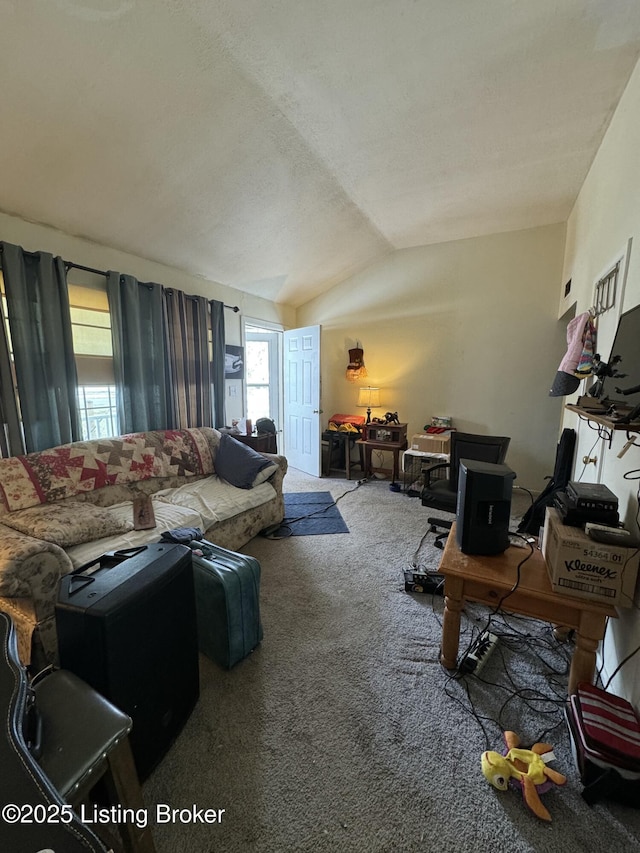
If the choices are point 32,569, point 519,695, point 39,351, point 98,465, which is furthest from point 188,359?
point 519,695

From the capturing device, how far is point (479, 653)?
1.65m

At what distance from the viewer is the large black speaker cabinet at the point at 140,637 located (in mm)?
1026

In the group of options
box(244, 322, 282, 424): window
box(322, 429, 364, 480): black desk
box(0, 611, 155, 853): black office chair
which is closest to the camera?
box(0, 611, 155, 853): black office chair

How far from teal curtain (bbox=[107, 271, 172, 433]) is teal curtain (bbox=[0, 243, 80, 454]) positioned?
0.35 m

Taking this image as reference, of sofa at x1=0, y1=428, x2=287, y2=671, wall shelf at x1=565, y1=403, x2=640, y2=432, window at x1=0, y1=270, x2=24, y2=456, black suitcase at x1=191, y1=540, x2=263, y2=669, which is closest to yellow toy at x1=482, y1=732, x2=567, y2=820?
black suitcase at x1=191, y1=540, x2=263, y2=669

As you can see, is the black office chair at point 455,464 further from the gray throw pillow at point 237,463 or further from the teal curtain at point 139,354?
the teal curtain at point 139,354

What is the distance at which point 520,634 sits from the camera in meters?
1.84

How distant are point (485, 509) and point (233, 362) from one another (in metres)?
3.25

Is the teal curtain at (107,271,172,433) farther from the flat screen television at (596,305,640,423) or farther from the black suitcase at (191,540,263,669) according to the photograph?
the flat screen television at (596,305,640,423)

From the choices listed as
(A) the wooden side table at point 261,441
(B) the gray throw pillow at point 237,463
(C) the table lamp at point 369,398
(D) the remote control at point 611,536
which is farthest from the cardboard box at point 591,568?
(C) the table lamp at point 369,398

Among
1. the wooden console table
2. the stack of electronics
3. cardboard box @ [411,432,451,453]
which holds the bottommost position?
the wooden console table

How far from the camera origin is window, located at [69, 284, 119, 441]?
2561mm

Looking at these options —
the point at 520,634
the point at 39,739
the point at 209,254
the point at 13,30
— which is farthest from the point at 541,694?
the point at 209,254

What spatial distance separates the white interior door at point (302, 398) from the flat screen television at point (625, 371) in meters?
3.16
